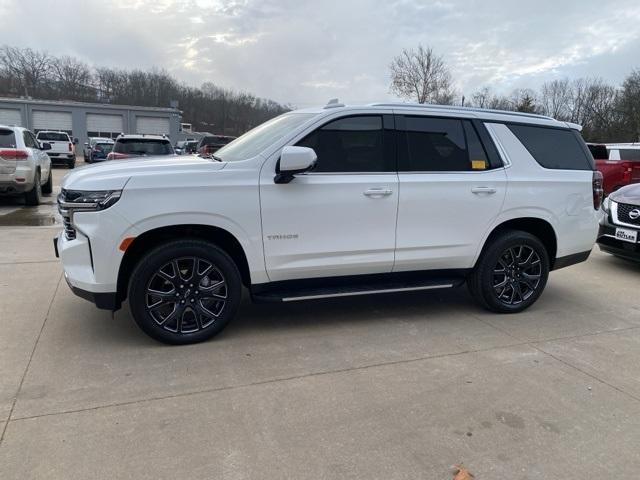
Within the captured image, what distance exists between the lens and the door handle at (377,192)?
4207 millimetres

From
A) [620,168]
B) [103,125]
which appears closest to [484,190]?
[620,168]

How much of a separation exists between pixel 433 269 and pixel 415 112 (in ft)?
4.70

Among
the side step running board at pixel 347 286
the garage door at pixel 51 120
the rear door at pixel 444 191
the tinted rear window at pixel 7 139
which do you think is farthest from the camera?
the garage door at pixel 51 120

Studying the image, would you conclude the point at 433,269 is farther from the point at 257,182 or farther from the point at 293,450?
the point at 293,450

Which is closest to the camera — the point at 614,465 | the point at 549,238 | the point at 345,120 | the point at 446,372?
the point at 614,465

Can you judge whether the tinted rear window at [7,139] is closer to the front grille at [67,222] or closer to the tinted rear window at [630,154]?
the front grille at [67,222]

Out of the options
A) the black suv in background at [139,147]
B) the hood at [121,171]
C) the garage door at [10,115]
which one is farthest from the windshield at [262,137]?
the garage door at [10,115]

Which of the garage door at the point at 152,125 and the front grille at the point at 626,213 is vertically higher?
the garage door at the point at 152,125

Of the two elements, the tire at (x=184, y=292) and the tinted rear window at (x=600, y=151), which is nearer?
the tire at (x=184, y=292)

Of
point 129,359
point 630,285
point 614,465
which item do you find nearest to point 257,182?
point 129,359

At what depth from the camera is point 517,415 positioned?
3074 mm

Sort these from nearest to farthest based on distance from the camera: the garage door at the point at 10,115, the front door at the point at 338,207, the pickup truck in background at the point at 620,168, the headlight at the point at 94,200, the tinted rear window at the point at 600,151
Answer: the headlight at the point at 94,200
the front door at the point at 338,207
the pickup truck in background at the point at 620,168
the tinted rear window at the point at 600,151
the garage door at the point at 10,115

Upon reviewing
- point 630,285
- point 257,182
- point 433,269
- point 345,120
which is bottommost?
point 630,285

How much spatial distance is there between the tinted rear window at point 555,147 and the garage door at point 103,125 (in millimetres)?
47254
